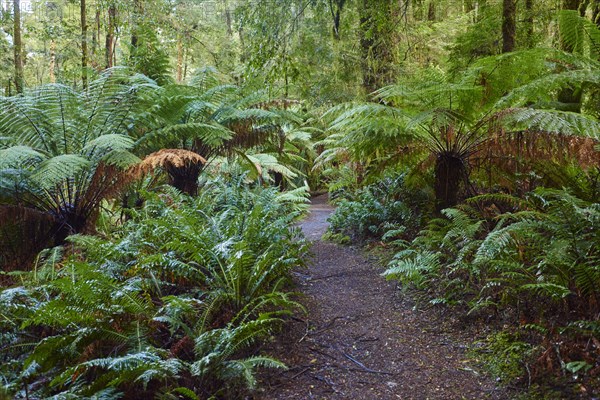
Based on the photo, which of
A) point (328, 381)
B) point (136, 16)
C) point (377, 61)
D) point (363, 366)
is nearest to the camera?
point (328, 381)

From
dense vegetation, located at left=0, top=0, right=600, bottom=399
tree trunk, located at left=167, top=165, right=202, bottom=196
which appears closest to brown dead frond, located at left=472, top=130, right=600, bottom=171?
dense vegetation, located at left=0, top=0, right=600, bottom=399

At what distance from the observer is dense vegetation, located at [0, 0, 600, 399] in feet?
7.30

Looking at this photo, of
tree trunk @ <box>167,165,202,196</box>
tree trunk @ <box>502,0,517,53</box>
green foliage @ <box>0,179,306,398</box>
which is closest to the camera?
green foliage @ <box>0,179,306,398</box>

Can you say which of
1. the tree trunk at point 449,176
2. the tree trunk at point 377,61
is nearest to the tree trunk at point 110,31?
the tree trunk at point 377,61

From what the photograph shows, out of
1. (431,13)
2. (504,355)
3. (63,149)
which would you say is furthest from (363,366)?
(431,13)

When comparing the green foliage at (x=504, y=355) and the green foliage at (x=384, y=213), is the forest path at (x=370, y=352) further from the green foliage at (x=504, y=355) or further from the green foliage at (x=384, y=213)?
the green foliage at (x=384, y=213)

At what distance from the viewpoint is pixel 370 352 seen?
8.77 feet

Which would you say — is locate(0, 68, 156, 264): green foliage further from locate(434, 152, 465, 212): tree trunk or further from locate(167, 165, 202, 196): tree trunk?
locate(434, 152, 465, 212): tree trunk

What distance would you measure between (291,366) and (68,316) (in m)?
1.32

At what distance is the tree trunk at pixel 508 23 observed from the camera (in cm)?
498

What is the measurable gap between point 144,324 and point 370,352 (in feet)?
4.80

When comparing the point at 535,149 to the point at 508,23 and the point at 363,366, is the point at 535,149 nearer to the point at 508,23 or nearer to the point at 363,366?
the point at 508,23

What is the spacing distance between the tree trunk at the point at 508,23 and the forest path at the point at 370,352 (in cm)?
366

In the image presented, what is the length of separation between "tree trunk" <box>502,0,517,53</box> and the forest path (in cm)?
366
